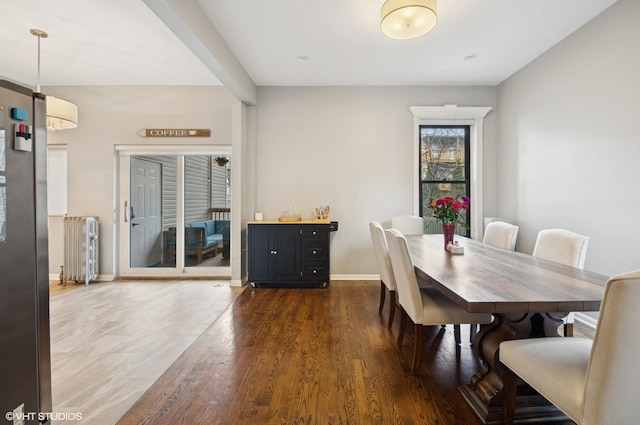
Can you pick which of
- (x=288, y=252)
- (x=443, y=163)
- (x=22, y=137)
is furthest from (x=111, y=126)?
(x=443, y=163)

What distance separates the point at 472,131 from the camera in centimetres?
471

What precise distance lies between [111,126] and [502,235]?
5448mm

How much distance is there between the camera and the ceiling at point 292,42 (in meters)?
2.79

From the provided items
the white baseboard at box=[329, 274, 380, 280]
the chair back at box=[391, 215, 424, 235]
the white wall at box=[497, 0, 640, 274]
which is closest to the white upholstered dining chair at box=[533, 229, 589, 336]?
the white wall at box=[497, 0, 640, 274]

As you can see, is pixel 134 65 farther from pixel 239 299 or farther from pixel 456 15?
pixel 456 15

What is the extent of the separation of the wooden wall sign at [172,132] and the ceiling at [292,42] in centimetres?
68

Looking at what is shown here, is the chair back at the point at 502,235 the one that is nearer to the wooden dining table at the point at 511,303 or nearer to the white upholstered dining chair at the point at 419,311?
the wooden dining table at the point at 511,303

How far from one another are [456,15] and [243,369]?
3.55 metres

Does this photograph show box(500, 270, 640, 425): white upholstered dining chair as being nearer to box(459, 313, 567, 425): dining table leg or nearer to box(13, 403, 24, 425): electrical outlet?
box(459, 313, 567, 425): dining table leg

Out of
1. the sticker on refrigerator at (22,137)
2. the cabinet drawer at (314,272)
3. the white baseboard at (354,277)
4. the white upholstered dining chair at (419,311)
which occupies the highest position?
the sticker on refrigerator at (22,137)

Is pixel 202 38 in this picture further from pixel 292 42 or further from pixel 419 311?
pixel 419 311

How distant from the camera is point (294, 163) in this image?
15.3ft

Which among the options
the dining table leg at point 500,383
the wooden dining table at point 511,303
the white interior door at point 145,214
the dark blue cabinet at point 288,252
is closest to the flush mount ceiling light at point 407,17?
the wooden dining table at point 511,303

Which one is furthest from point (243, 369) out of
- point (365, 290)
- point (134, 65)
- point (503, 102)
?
point (503, 102)
